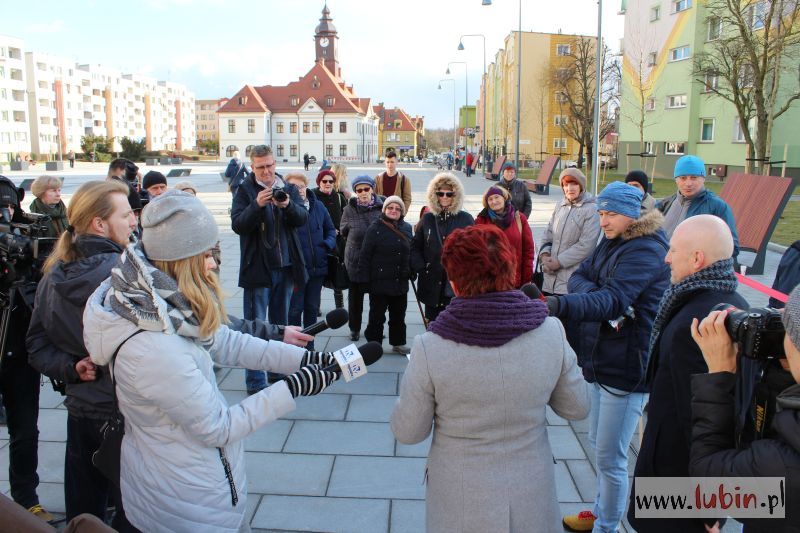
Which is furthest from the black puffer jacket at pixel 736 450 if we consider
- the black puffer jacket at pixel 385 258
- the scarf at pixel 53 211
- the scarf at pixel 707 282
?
the scarf at pixel 53 211

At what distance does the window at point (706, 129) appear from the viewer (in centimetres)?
3600

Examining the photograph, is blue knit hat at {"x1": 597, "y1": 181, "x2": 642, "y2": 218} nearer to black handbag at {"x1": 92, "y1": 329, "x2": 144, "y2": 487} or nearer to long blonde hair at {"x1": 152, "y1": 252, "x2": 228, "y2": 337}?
long blonde hair at {"x1": 152, "y1": 252, "x2": 228, "y2": 337}

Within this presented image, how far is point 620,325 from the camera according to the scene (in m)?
3.30

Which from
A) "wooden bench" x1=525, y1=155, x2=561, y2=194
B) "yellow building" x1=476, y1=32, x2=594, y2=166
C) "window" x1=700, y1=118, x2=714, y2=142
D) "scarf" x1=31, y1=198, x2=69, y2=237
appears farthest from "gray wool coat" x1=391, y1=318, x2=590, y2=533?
"yellow building" x1=476, y1=32, x2=594, y2=166

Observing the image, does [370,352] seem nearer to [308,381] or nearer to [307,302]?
[308,381]

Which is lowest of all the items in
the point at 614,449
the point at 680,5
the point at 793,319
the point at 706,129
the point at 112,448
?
the point at 614,449

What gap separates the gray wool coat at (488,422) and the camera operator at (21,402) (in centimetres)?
253

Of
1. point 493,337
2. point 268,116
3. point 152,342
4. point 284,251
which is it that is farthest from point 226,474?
point 268,116

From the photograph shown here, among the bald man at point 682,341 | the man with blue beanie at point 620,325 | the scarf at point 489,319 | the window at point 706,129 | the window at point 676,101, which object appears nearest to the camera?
the scarf at point 489,319

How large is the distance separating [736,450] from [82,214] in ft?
9.58

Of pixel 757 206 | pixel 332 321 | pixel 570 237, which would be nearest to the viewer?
pixel 332 321

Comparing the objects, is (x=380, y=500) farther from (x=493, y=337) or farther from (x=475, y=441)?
(x=493, y=337)

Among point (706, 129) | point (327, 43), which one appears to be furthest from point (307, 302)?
point (327, 43)

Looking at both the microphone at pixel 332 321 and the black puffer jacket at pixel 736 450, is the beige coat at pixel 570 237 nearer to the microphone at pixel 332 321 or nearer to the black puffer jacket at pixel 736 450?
the microphone at pixel 332 321
